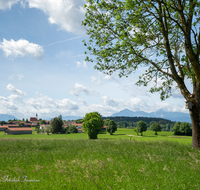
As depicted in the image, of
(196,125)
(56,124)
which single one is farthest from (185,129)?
(196,125)

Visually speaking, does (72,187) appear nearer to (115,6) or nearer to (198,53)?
(115,6)

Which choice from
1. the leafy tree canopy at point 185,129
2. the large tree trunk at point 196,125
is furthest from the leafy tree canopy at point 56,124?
the large tree trunk at point 196,125

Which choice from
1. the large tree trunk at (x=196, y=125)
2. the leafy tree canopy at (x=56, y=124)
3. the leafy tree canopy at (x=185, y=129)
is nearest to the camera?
the large tree trunk at (x=196, y=125)

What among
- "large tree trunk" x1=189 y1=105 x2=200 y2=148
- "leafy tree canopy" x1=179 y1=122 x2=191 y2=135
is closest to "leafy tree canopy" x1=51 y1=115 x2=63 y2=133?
"leafy tree canopy" x1=179 y1=122 x2=191 y2=135

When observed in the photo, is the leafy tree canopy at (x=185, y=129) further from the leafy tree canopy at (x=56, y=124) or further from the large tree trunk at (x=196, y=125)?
the large tree trunk at (x=196, y=125)

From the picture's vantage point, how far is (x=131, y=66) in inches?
572

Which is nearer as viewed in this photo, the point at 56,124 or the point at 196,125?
the point at 196,125

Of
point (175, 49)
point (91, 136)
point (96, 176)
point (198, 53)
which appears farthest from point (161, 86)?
point (91, 136)

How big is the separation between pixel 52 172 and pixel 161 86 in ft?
46.1

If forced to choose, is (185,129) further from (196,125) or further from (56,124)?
(196,125)

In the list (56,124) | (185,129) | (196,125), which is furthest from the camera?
(56,124)

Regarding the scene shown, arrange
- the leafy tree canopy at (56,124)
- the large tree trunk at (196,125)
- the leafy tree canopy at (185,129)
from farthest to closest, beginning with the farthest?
the leafy tree canopy at (56,124) < the leafy tree canopy at (185,129) < the large tree trunk at (196,125)

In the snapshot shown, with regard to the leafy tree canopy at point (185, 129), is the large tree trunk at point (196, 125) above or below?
above

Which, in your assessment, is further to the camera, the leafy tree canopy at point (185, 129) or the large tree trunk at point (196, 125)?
the leafy tree canopy at point (185, 129)
